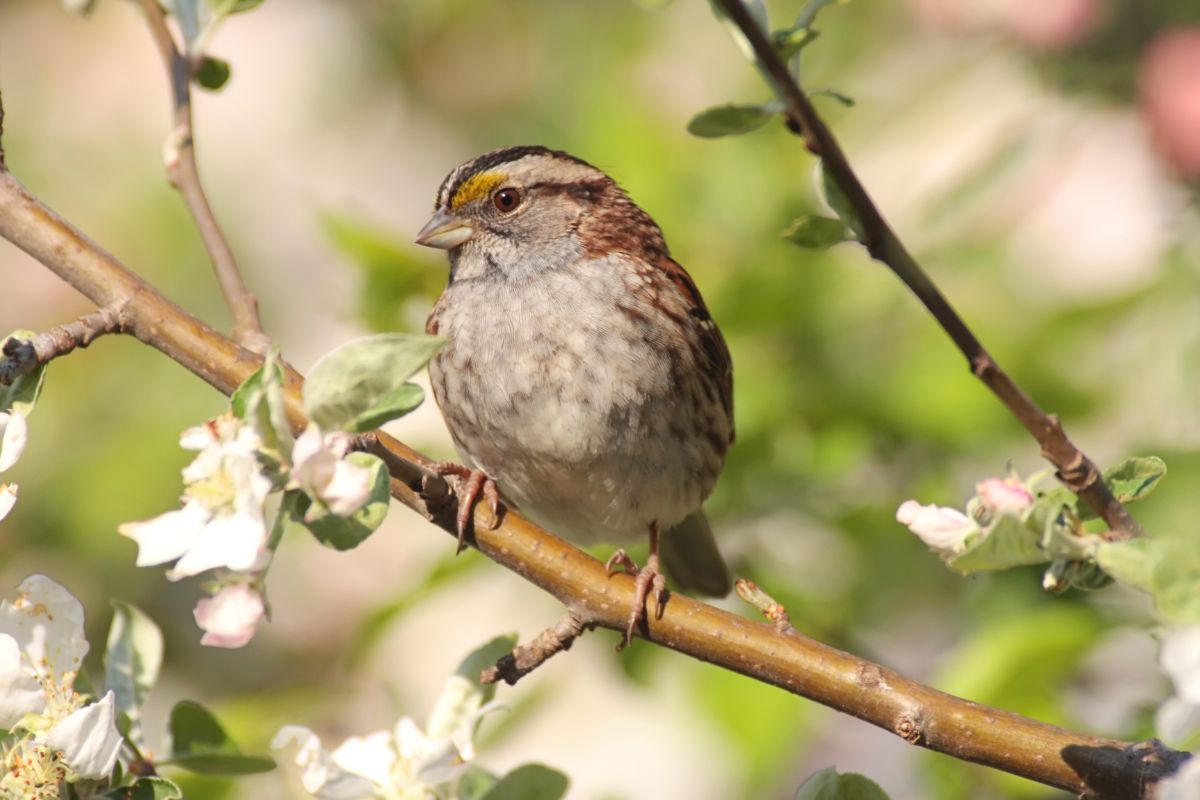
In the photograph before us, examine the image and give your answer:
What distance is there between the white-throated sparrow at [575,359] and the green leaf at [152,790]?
1.08m

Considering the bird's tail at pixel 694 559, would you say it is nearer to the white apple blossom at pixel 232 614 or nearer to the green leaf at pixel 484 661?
the green leaf at pixel 484 661

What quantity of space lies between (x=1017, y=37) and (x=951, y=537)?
2.07 m

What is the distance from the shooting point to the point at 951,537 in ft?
4.49

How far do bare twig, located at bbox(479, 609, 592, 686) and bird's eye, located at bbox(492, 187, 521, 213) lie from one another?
4.59ft

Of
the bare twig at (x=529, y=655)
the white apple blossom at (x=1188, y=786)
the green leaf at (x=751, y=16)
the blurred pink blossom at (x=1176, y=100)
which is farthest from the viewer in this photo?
the blurred pink blossom at (x=1176, y=100)

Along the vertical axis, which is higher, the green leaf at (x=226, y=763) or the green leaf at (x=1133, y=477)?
the green leaf at (x=1133, y=477)

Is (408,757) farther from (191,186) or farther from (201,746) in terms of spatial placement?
(191,186)

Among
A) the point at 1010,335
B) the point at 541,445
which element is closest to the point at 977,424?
the point at 1010,335

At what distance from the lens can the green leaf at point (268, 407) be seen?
131 cm

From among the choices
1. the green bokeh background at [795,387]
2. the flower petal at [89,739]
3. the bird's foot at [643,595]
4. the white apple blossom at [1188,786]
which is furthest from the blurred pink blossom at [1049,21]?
the flower petal at [89,739]

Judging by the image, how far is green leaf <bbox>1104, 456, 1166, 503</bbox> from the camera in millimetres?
1459

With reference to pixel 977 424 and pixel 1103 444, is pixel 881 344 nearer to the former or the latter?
pixel 977 424

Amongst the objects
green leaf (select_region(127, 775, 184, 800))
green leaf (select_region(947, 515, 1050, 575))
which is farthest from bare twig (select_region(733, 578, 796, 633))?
green leaf (select_region(127, 775, 184, 800))

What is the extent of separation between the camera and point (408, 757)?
1.72 metres
